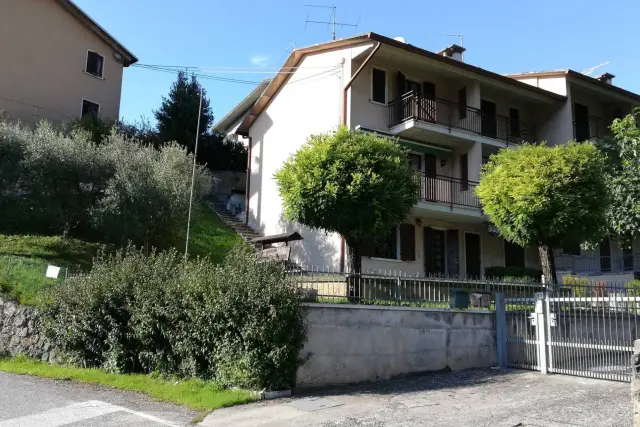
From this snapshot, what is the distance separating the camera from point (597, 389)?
8852 millimetres

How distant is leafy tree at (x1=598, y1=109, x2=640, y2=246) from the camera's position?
17.7 m

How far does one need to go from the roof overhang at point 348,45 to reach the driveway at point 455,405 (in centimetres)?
1201

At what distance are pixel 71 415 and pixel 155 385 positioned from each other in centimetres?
177

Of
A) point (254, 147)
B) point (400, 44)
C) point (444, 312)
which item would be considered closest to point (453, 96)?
point (400, 44)

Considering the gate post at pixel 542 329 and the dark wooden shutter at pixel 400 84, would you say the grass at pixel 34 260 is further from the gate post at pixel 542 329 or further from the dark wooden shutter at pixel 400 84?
the dark wooden shutter at pixel 400 84

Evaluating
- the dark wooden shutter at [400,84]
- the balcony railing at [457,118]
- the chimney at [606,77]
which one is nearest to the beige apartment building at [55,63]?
the dark wooden shutter at [400,84]

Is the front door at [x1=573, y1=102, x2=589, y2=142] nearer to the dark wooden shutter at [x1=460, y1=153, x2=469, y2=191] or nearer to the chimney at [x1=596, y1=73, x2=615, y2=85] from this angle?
the chimney at [x1=596, y1=73, x2=615, y2=85]

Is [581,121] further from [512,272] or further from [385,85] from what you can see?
[385,85]

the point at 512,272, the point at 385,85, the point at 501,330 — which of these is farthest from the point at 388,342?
the point at 385,85

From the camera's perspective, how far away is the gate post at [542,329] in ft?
33.7

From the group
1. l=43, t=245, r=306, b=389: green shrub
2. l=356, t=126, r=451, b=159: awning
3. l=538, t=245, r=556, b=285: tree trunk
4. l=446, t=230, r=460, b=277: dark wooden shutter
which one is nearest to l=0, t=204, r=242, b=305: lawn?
l=43, t=245, r=306, b=389: green shrub

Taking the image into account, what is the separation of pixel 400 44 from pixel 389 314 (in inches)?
443

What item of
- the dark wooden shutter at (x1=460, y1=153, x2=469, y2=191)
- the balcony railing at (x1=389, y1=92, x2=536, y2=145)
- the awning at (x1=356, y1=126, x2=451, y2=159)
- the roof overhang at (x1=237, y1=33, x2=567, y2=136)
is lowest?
the dark wooden shutter at (x1=460, y1=153, x2=469, y2=191)

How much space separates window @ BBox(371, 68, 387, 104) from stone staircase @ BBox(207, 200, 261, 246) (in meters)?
7.03
